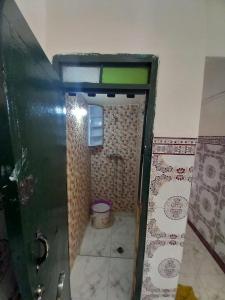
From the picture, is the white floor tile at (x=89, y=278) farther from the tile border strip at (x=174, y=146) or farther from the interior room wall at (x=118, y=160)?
the tile border strip at (x=174, y=146)

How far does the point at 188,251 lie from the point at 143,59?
6.99 ft

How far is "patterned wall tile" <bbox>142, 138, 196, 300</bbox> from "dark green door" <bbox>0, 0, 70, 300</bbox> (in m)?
0.60

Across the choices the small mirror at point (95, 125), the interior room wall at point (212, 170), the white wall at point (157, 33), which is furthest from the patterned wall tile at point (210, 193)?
the small mirror at point (95, 125)

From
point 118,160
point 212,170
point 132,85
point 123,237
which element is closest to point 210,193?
point 212,170

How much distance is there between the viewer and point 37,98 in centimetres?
57

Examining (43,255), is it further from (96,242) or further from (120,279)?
(96,242)

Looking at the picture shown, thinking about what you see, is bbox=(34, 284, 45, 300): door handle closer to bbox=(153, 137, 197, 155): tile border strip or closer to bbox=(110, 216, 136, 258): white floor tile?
bbox=(153, 137, 197, 155): tile border strip

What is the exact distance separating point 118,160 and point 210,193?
144 centimetres

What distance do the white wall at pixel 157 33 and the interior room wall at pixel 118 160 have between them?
189 centimetres

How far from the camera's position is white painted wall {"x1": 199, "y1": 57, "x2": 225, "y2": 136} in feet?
4.44

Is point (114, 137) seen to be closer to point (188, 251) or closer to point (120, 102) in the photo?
point (120, 102)

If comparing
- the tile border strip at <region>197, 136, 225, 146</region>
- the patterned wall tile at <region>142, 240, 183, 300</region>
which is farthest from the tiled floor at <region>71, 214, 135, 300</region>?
the tile border strip at <region>197, 136, 225, 146</region>

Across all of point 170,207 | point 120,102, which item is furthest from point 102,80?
point 120,102

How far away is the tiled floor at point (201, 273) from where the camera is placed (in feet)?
5.15
